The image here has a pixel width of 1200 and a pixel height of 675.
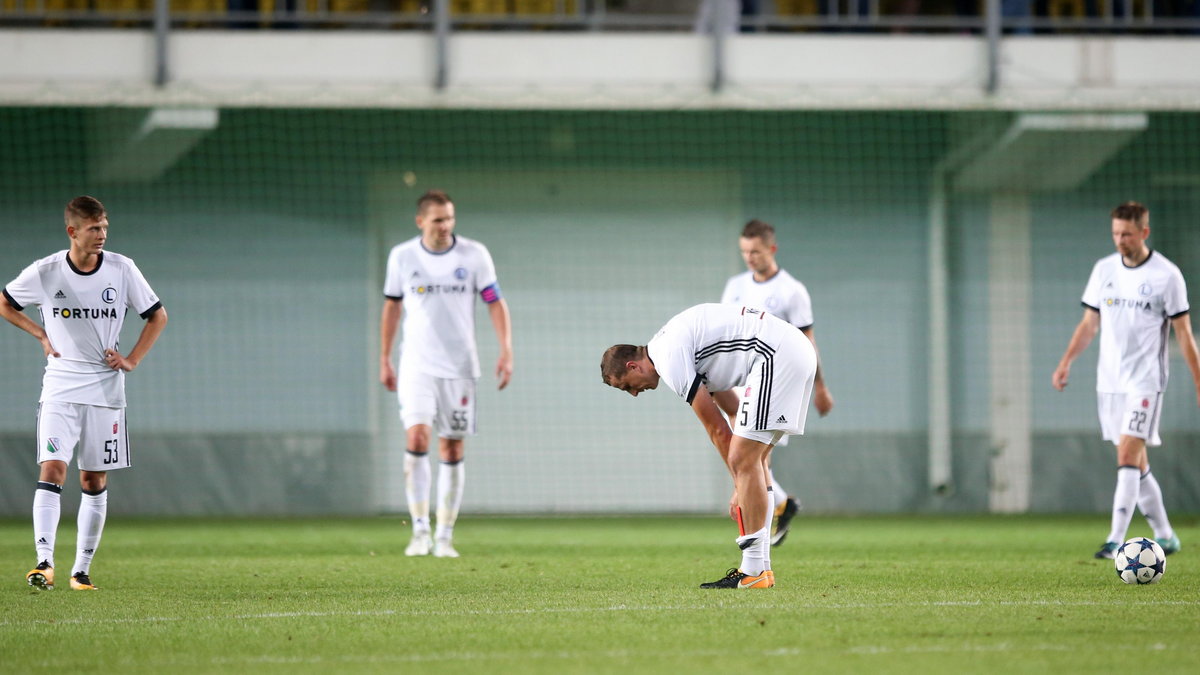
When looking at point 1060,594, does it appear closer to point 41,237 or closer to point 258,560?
point 258,560

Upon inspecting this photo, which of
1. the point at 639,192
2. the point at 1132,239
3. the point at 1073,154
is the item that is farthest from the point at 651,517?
the point at 1132,239

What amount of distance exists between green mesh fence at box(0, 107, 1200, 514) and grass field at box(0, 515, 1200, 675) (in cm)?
543

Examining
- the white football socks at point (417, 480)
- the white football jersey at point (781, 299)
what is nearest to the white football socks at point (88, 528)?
the white football socks at point (417, 480)

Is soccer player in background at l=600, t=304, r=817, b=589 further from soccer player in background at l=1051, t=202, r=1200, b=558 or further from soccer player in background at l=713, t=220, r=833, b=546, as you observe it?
soccer player in background at l=1051, t=202, r=1200, b=558

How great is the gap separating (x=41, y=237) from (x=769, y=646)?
12948 mm

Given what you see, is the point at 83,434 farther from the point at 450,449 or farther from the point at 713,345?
the point at 713,345

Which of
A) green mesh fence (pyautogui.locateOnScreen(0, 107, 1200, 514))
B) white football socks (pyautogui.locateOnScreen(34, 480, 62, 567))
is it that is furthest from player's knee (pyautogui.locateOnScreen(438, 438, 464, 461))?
green mesh fence (pyautogui.locateOnScreen(0, 107, 1200, 514))

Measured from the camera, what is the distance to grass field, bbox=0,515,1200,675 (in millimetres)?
5008

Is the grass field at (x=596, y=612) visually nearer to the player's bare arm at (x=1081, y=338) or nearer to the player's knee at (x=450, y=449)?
the player's knee at (x=450, y=449)

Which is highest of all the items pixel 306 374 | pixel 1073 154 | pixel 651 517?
pixel 1073 154

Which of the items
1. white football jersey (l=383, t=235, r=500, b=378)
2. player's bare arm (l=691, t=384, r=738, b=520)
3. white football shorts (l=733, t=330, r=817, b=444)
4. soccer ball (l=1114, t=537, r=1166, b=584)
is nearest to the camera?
player's bare arm (l=691, t=384, r=738, b=520)

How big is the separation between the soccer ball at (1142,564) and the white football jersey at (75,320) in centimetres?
514

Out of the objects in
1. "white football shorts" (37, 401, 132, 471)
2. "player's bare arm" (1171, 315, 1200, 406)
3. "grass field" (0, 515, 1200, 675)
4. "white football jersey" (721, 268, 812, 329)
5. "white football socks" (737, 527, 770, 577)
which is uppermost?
"white football jersey" (721, 268, 812, 329)

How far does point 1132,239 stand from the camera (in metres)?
8.88
